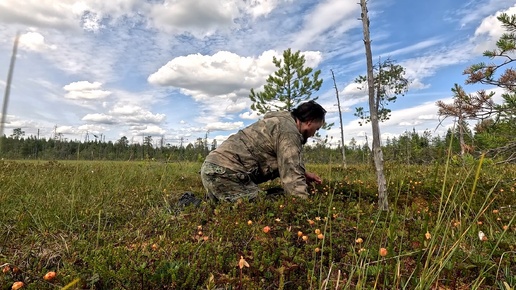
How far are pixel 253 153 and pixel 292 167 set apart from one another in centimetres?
86

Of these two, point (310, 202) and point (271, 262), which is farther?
point (310, 202)

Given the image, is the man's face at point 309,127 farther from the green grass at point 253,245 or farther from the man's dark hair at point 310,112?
the green grass at point 253,245

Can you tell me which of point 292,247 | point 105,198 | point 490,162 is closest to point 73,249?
point 292,247

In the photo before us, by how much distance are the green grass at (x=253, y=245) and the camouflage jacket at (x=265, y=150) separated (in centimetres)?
59

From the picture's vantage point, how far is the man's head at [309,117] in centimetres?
521

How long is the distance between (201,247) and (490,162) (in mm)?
3286

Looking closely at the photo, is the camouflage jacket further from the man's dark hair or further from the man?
the man's dark hair

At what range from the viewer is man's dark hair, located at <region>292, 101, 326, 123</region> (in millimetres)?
5203

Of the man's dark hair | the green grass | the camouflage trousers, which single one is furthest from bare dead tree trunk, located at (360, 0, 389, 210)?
the camouflage trousers

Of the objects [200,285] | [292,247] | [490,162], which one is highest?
[490,162]

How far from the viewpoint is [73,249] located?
10.0ft

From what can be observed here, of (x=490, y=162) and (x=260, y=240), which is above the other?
(x=490, y=162)

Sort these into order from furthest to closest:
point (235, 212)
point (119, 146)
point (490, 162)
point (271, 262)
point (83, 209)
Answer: point (119, 146)
point (83, 209)
point (235, 212)
point (490, 162)
point (271, 262)

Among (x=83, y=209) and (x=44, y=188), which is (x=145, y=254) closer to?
(x=83, y=209)
